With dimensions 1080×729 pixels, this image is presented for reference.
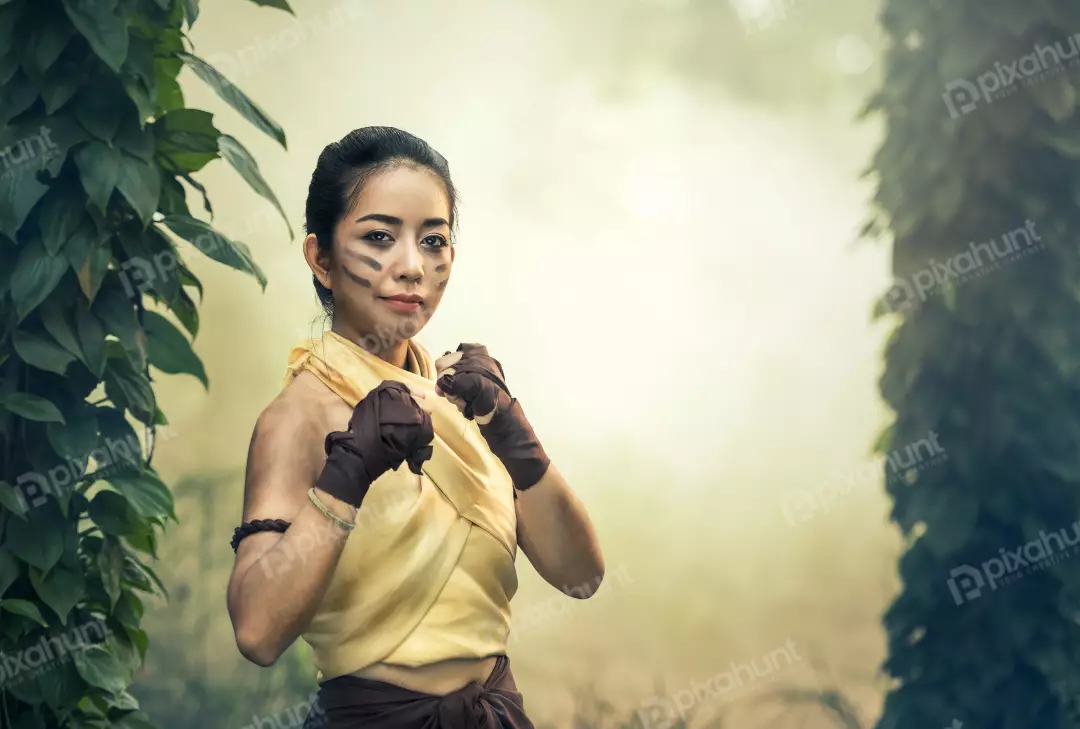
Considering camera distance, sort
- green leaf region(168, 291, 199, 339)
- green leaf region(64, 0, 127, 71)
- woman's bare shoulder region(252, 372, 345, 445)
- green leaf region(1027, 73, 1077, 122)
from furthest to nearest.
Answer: green leaf region(1027, 73, 1077, 122) → green leaf region(168, 291, 199, 339) → green leaf region(64, 0, 127, 71) → woman's bare shoulder region(252, 372, 345, 445)

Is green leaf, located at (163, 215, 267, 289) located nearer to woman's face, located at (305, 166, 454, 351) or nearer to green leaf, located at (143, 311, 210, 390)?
green leaf, located at (143, 311, 210, 390)

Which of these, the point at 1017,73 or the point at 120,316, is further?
the point at 1017,73

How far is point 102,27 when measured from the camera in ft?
5.33

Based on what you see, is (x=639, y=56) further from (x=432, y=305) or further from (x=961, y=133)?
(x=432, y=305)

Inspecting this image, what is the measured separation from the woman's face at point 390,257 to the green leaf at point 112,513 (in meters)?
0.69

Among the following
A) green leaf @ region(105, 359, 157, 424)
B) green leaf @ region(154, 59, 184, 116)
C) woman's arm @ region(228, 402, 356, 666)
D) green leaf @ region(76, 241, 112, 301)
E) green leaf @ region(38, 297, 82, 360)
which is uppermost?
green leaf @ region(154, 59, 184, 116)

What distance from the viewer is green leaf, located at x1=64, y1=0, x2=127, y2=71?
160cm

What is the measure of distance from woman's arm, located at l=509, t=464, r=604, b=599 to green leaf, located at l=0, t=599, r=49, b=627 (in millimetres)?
800

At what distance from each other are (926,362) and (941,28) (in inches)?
32.4

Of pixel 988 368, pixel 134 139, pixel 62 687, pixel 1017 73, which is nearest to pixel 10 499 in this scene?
pixel 62 687

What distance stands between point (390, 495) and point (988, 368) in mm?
1912

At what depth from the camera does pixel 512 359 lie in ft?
10.5

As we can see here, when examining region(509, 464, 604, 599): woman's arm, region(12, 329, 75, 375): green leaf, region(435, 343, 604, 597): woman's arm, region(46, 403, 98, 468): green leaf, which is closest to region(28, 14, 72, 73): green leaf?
region(12, 329, 75, 375): green leaf

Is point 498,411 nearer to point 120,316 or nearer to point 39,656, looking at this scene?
point 120,316
